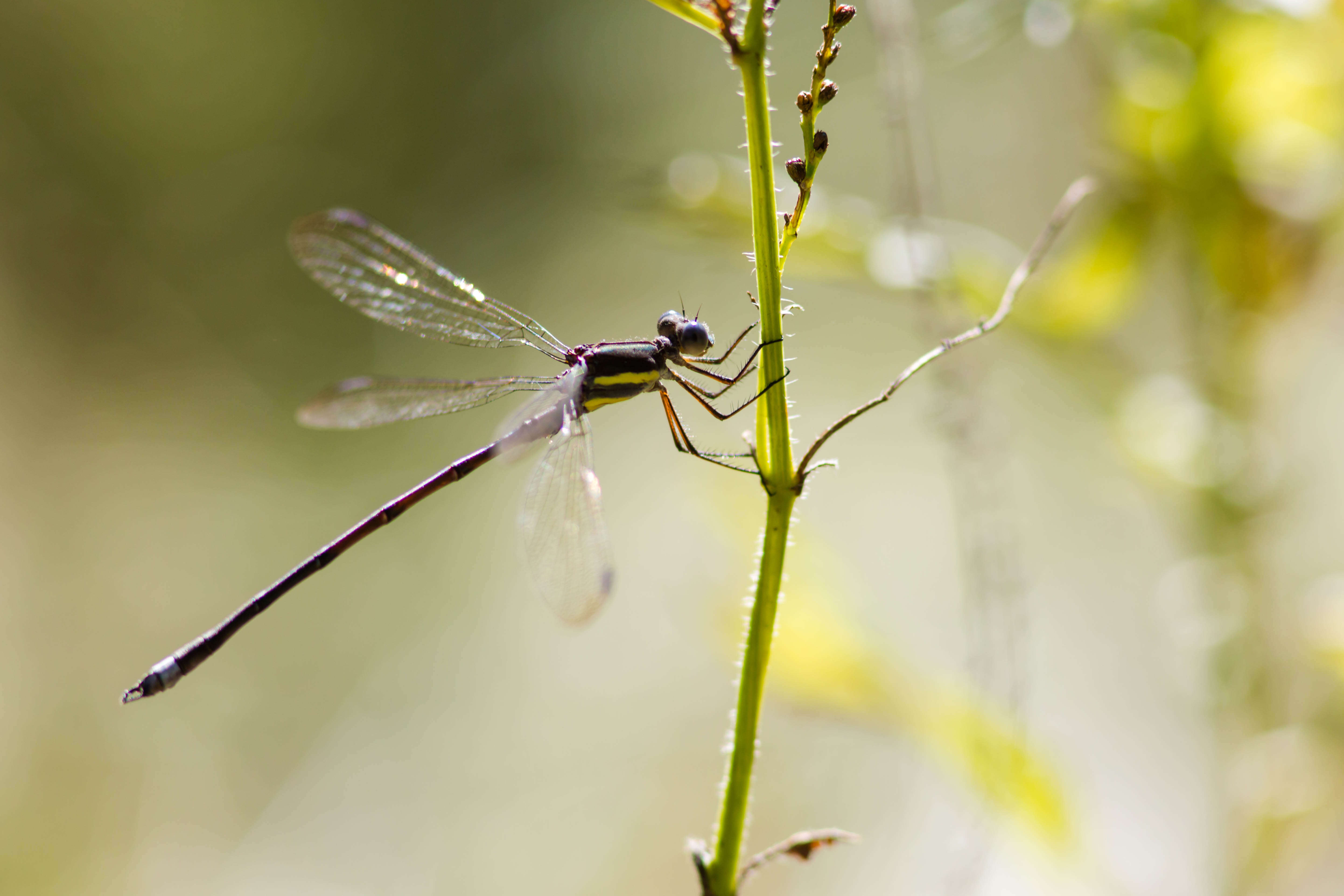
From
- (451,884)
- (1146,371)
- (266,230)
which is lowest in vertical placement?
(451,884)

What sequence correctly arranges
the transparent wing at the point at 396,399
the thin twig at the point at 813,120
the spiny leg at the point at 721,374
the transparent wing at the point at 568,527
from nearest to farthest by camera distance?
1. the thin twig at the point at 813,120
2. the transparent wing at the point at 568,527
3. the spiny leg at the point at 721,374
4. the transparent wing at the point at 396,399

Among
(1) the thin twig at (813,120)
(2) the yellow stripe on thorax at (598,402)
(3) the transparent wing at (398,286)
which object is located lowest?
(1) the thin twig at (813,120)

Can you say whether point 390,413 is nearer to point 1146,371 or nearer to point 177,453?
point 1146,371

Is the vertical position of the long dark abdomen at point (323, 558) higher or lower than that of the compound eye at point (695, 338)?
lower

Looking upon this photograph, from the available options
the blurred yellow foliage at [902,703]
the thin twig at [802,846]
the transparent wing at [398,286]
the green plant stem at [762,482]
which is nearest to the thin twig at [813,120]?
the green plant stem at [762,482]

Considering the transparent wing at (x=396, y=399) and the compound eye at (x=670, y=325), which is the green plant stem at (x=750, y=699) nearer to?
the compound eye at (x=670, y=325)

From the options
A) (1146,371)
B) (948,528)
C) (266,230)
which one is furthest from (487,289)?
(1146,371)

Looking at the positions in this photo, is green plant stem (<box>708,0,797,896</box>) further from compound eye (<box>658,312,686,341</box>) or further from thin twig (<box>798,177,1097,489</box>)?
compound eye (<box>658,312,686,341</box>)
